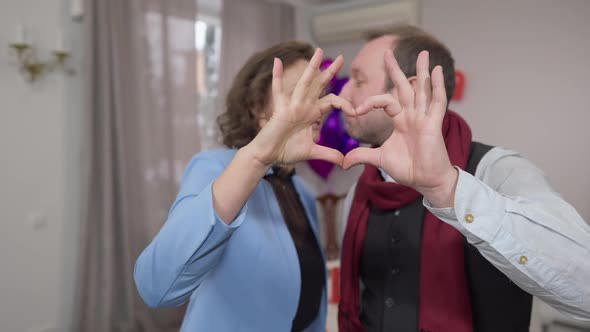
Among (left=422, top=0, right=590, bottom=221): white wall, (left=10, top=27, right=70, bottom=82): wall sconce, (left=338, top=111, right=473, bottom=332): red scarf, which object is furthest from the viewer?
(left=422, top=0, right=590, bottom=221): white wall

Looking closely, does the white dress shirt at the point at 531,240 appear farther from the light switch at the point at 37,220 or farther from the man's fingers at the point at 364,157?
the light switch at the point at 37,220

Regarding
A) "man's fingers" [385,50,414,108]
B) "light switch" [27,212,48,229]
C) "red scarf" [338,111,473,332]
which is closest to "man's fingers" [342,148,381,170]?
"man's fingers" [385,50,414,108]

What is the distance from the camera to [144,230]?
9.13ft

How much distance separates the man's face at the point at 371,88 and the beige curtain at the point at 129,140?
1813 millimetres

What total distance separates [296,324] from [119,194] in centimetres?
187

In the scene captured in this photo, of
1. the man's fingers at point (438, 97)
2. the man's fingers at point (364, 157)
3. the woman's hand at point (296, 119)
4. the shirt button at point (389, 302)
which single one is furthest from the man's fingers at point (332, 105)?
the shirt button at point (389, 302)

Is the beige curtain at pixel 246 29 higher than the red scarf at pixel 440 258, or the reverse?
the beige curtain at pixel 246 29

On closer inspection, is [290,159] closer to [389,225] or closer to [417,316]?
[389,225]

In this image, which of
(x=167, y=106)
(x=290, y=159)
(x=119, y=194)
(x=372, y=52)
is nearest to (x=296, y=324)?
(x=290, y=159)

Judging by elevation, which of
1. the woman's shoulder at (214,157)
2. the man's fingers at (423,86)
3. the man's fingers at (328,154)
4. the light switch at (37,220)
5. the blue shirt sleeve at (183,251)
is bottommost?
the light switch at (37,220)

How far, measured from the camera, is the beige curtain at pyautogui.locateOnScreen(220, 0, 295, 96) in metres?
3.42

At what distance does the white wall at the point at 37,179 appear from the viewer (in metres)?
2.18

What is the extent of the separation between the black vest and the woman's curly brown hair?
503 millimetres

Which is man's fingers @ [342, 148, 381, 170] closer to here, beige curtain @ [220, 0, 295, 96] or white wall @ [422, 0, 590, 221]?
beige curtain @ [220, 0, 295, 96]
